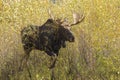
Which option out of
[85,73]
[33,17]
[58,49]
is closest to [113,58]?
[85,73]

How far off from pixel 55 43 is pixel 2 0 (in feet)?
6.95

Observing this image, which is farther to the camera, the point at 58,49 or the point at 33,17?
the point at 33,17

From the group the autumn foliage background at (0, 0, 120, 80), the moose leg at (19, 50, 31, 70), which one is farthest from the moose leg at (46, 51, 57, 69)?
the moose leg at (19, 50, 31, 70)

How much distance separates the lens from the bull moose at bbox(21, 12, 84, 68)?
43.7 feet

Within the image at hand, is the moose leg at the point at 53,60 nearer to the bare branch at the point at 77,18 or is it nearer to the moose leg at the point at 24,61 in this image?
the moose leg at the point at 24,61

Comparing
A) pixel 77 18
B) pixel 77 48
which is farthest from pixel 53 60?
pixel 77 18

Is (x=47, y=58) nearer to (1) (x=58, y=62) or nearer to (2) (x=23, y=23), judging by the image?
(1) (x=58, y=62)

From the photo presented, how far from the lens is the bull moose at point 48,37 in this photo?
13305mm

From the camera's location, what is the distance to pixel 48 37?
13391 mm

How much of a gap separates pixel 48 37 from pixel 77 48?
1.43 metres

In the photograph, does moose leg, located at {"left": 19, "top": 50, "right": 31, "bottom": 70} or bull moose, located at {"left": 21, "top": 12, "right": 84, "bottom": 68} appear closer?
bull moose, located at {"left": 21, "top": 12, "right": 84, "bottom": 68}

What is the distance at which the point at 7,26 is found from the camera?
1395 centimetres

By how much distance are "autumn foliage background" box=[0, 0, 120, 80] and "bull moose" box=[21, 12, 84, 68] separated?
1.98ft

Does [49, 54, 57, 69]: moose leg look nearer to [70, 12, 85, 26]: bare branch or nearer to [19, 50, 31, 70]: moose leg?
[19, 50, 31, 70]: moose leg
